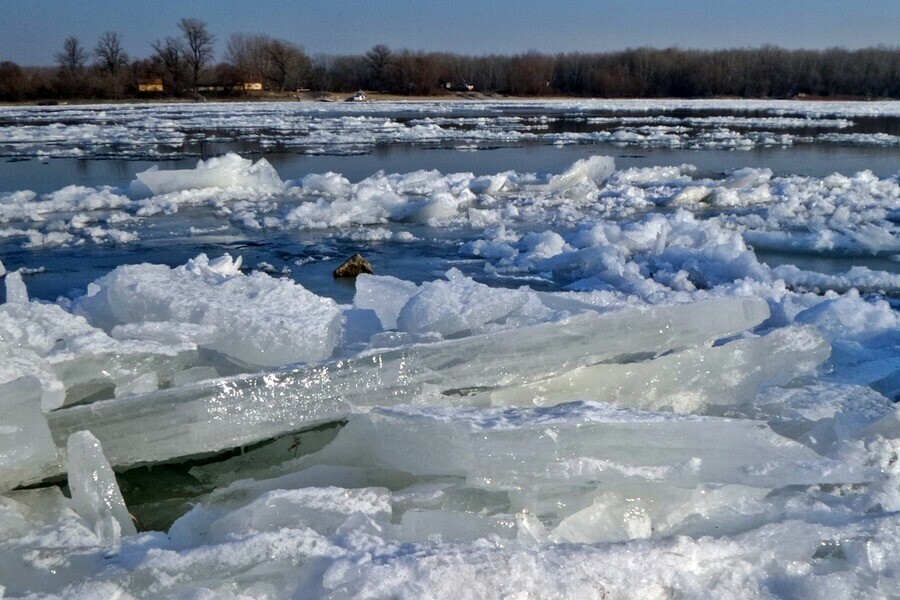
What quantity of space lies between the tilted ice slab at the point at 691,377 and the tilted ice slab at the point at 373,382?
49mm

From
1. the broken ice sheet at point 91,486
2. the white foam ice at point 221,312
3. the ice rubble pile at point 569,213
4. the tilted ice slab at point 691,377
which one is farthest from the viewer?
the ice rubble pile at point 569,213

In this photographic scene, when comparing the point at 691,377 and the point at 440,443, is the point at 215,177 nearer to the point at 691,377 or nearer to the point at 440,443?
the point at 691,377

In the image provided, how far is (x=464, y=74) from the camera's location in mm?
65250

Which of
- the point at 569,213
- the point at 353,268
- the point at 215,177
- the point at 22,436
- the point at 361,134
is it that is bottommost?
the point at 353,268

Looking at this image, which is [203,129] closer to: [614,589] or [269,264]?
[269,264]

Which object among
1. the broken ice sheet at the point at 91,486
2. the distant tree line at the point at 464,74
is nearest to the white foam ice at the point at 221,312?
the broken ice sheet at the point at 91,486

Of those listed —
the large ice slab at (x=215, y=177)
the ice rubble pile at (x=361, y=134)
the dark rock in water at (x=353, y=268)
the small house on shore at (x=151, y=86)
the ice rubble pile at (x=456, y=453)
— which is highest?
the small house on shore at (x=151, y=86)

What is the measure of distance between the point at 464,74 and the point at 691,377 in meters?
65.1

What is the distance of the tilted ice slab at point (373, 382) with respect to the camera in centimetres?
222

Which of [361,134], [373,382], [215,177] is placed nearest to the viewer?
[373,382]

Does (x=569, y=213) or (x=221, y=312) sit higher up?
(x=221, y=312)

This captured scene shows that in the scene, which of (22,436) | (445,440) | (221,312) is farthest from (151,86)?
(445,440)

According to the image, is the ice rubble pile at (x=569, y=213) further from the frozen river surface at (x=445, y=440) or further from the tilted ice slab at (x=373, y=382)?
the tilted ice slab at (x=373, y=382)

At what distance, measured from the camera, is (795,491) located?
7.07 feet
